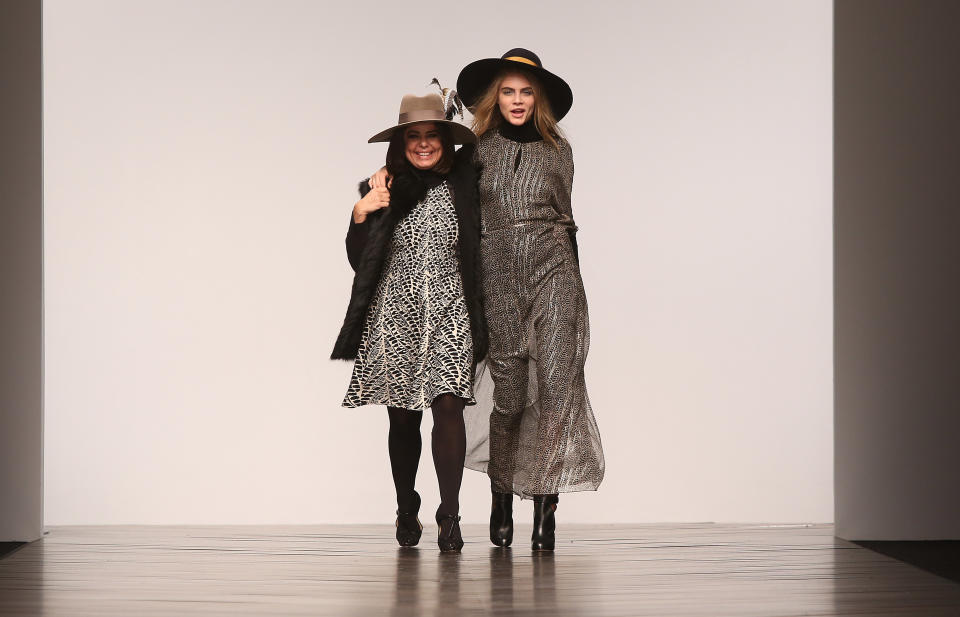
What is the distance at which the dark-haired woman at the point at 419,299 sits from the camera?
3162 millimetres

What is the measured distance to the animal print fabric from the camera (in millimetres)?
3230

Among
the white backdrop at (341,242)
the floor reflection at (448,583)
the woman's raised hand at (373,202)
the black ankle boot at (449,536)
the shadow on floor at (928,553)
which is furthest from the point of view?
the white backdrop at (341,242)

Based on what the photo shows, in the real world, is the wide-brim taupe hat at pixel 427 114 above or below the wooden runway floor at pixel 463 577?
above

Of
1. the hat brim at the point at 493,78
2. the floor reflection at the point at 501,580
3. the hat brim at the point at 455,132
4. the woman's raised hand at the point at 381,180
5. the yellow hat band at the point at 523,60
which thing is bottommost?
the floor reflection at the point at 501,580

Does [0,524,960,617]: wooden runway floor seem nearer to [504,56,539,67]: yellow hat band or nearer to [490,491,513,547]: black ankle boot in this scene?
[490,491,513,547]: black ankle boot

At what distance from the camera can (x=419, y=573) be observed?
271cm

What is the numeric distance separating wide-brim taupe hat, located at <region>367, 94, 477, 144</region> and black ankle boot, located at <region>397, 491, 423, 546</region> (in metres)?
1.00

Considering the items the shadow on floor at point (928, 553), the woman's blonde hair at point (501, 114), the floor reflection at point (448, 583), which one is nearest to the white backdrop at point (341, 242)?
the shadow on floor at point (928, 553)

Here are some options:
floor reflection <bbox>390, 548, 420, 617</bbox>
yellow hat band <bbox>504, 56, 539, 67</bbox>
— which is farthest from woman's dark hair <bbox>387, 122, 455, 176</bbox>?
floor reflection <bbox>390, 548, 420, 617</bbox>

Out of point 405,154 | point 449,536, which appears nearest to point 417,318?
point 405,154

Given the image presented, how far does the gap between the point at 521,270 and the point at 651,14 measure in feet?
5.82

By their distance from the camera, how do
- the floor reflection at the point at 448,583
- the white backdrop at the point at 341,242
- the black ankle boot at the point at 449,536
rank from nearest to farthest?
the floor reflection at the point at 448,583 < the black ankle boot at the point at 449,536 < the white backdrop at the point at 341,242

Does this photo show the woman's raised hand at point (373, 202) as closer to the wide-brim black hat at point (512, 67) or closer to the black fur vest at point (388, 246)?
the black fur vest at point (388, 246)

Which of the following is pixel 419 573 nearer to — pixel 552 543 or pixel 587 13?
pixel 552 543
